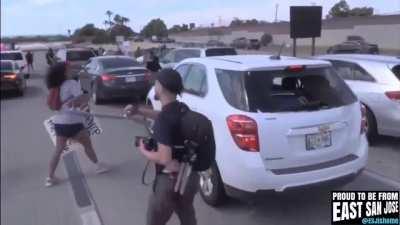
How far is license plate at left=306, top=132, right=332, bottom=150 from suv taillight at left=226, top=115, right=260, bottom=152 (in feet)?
1.73

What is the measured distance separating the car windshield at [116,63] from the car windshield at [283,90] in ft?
33.4

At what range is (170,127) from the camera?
319cm

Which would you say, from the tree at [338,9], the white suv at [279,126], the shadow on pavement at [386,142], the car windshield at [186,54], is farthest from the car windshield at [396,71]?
the tree at [338,9]

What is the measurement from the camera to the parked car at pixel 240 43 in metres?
43.9

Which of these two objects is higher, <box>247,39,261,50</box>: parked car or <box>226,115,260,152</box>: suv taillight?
<box>226,115,260,152</box>: suv taillight

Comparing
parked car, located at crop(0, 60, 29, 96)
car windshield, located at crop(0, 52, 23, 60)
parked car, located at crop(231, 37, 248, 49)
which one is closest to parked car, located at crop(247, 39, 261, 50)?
parked car, located at crop(231, 37, 248, 49)

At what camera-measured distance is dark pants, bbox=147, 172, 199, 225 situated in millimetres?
3340

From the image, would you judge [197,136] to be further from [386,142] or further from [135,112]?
[386,142]

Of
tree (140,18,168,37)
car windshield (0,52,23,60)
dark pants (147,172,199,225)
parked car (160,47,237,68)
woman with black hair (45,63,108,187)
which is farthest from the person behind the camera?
tree (140,18,168,37)

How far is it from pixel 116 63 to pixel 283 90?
1057 cm

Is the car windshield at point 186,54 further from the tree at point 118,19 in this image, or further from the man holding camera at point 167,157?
the man holding camera at point 167,157

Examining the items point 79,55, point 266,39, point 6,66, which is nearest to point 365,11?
point 266,39

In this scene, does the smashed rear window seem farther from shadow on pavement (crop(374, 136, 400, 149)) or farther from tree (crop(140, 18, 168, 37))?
tree (crop(140, 18, 168, 37))

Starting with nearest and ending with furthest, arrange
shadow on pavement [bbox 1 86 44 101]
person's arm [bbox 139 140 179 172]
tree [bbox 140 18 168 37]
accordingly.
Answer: person's arm [bbox 139 140 179 172] → shadow on pavement [bbox 1 86 44 101] → tree [bbox 140 18 168 37]
